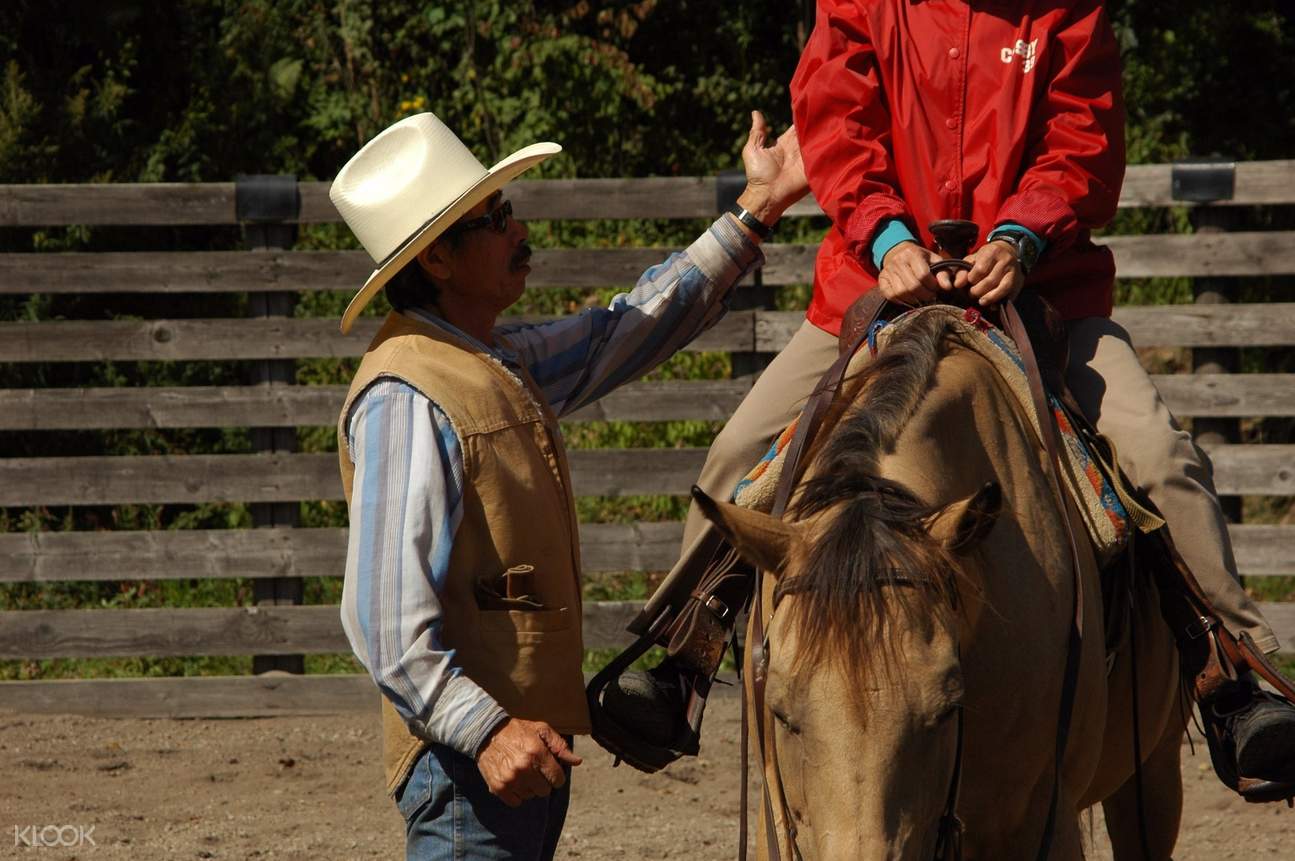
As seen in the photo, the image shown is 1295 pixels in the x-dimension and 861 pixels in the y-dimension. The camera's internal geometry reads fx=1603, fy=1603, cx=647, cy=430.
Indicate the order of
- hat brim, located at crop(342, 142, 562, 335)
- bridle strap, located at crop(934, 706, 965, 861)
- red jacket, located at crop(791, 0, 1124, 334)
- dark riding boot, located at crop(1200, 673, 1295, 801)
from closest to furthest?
bridle strap, located at crop(934, 706, 965, 861) → hat brim, located at crop(342, 142, 562, 335) → dark riding boot, located at crop(1200, 673, 1295, 801) → red jacket, located at crop(791, 0, 1124, 334)

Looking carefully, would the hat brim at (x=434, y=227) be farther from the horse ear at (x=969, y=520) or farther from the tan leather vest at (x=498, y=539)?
the horse ear at (x=969, y=520)

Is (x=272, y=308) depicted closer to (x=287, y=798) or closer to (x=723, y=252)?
(x=287, y=798)

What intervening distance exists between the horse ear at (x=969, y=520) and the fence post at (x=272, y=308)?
4986mm

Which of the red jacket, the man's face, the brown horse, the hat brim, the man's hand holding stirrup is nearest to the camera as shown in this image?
the brown horse

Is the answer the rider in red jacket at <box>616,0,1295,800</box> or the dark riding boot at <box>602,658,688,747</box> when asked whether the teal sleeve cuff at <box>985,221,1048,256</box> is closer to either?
the rider in red jacket at <box>616,0,1295,800</box>

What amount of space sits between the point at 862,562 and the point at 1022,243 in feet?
4.01

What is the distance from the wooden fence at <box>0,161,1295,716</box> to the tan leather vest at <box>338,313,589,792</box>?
13.0 ft

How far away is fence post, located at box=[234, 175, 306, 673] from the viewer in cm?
708

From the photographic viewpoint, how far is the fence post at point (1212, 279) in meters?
7.00

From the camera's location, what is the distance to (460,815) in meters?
2.96

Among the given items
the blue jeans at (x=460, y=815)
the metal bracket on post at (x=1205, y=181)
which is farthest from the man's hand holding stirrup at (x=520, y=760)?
the metal bracket on post at (x=1205, y=181)

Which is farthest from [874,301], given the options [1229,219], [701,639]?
[1229,219]

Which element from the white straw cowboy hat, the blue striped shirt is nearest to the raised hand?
the white straw cowboy hat

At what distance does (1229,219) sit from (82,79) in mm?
6320
